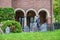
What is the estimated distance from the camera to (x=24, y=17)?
37.2 meters

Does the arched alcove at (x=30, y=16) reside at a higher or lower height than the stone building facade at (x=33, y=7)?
lower

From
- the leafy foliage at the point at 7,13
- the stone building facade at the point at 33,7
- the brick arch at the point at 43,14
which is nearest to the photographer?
the leafy foliage at the point at 7,13

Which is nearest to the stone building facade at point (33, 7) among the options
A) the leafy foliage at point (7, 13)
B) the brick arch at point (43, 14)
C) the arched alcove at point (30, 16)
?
the brick arch at point (43, 14)

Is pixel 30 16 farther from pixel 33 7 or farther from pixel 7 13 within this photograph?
pixel 7 13

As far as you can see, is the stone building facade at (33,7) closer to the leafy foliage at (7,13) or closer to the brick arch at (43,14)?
the brick arch at (43,14)

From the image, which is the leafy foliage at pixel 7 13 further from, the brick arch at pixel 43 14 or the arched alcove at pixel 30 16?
the arched alcove at pixel 30 16

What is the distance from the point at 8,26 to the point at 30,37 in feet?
15.8

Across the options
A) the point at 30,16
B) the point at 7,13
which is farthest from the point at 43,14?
the point at 7,13

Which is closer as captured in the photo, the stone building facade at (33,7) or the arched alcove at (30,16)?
the stone building facade at (33,7)

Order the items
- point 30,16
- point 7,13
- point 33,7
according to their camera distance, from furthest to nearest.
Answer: point 30,16
point 33,7
point 7,13

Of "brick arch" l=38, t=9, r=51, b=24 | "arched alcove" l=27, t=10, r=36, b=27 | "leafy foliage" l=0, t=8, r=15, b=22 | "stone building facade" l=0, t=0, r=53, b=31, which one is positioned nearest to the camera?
"leafy foliage" l=0, t=8, r=15, b=22

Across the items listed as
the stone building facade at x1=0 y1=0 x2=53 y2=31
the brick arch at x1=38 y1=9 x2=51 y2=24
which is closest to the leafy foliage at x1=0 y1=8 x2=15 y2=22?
the stone building facade at x1=0 y1=0 x2=53 y2=31

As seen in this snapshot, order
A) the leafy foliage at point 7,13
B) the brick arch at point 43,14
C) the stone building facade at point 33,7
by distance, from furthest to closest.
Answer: the brick arch at point 43,14, the stone building facade at point 33,7, the leafy foliage at point 7,13

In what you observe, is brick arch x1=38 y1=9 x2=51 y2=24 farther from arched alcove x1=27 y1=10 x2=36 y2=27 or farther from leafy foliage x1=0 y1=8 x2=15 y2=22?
leafy foliage x1=0 y1=8 x2=15 y2=22
